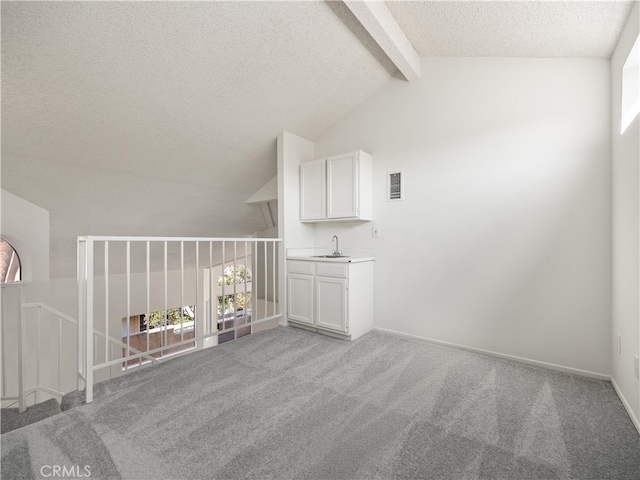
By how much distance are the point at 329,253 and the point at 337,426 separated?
2.28 meters

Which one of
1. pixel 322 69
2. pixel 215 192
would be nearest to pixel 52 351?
pixel 215 192

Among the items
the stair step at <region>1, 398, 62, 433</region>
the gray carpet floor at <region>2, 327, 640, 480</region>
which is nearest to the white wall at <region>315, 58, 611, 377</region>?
the gray carpet floor at <region>2, 327, 640, 480</region>

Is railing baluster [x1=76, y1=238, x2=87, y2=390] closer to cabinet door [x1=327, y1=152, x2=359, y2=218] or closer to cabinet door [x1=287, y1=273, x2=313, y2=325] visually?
cabinet door [x1=287, y1=273, x2=313, y2=325]

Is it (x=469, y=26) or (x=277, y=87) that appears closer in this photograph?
(x=469, y=26)

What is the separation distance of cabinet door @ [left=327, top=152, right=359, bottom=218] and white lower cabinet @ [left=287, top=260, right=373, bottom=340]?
2.01 ft

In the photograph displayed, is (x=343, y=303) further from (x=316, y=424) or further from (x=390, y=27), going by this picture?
(x=390, y=27)

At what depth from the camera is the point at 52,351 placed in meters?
3.83

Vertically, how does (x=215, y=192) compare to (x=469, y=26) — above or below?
below

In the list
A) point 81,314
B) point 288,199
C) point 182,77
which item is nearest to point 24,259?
point 81,314

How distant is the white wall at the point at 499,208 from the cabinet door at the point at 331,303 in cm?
53

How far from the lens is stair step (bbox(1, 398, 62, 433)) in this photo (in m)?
2.20

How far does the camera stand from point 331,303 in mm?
2941

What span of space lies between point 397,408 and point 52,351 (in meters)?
4.57

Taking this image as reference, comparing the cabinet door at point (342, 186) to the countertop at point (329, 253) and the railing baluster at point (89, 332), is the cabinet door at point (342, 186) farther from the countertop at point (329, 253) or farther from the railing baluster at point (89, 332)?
the railing baluster at point (89, 332)
